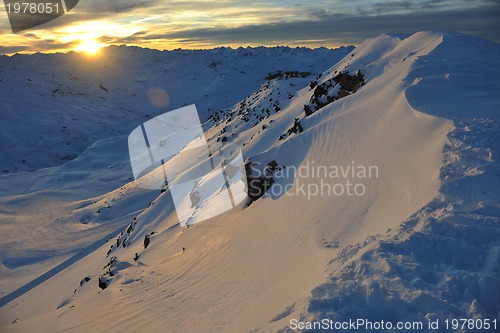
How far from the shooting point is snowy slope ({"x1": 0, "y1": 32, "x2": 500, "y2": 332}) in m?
4.21

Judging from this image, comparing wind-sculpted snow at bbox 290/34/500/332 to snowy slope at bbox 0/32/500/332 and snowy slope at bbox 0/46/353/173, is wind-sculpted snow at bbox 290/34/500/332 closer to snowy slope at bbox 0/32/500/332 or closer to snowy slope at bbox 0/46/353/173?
snowy slope at bbox 0/32/500/332

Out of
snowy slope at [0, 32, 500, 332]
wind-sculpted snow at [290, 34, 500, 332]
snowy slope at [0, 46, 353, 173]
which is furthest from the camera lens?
snowy slope at [0, 46, 353, 173]

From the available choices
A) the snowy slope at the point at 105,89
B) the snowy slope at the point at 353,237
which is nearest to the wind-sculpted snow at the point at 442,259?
the snowy slope at the point at 353,237

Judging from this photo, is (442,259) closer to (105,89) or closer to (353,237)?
(353,237)

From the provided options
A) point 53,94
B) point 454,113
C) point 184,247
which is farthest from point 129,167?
point 53,94

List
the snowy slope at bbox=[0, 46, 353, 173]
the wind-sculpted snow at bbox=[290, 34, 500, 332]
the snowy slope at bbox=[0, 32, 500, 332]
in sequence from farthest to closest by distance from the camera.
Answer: the snowy slope at bbox=[0, 46, 353, 173]
the snowy slope at bbox=[0, 32, 500, 332]
the wind-sculpted snow at bbox=[290, 34, 500, 332]

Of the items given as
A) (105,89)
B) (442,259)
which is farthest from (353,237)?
(105,89)

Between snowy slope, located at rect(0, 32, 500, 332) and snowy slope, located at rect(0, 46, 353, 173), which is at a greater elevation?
snowy slope, located at rect(0, 32, 500, 332)

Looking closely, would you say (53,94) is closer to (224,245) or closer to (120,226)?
(120,226)

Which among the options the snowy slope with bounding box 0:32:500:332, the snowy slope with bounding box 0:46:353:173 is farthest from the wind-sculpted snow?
the snowy slope with bounding box 0:46:353:173

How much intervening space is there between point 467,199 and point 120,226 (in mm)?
19832

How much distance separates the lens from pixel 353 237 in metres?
5.86

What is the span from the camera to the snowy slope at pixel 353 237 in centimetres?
421

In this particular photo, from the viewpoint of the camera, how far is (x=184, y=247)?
10.5 m
